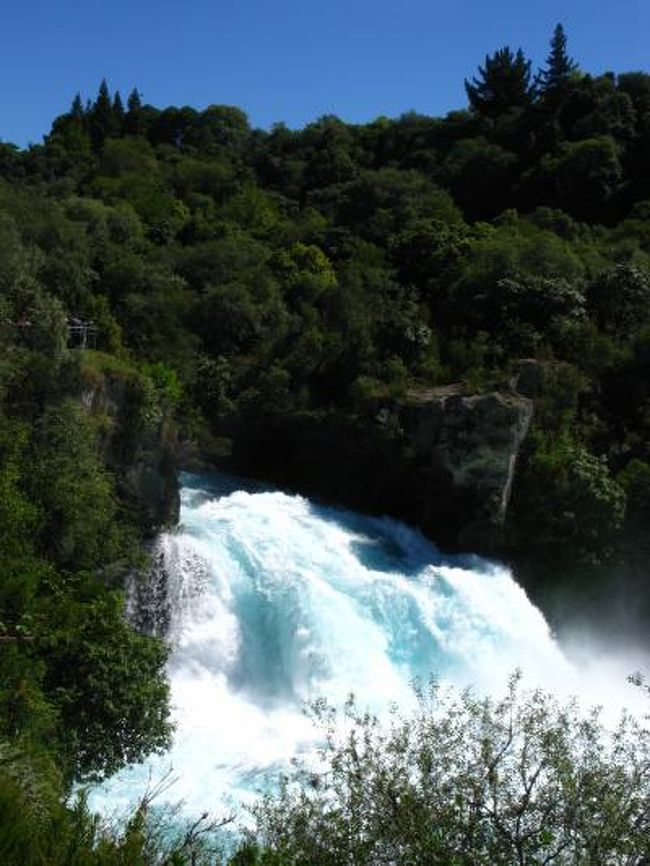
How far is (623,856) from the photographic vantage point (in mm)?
6938

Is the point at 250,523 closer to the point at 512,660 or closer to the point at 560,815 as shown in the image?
the point at 512,660

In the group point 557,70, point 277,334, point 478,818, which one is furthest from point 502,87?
point 478,818

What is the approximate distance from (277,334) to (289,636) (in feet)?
54.2

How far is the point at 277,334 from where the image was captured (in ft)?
110

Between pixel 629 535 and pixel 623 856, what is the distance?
20767mm

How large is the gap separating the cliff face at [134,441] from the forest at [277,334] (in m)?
0.08

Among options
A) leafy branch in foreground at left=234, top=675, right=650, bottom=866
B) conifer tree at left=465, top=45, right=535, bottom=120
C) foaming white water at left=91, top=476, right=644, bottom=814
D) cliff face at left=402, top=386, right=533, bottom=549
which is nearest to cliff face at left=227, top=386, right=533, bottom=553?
cliff face at left=402, top=386, right=533, bottom=549

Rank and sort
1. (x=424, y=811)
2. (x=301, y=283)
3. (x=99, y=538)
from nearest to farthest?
(x=424, y=811)
(x=99, y=538)
(x=301, y=283)

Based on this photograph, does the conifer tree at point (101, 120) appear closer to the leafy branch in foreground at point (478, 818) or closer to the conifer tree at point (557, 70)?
the conifer tree at point (557, 70)

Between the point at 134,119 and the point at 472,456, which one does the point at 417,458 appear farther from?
the point at 134,119

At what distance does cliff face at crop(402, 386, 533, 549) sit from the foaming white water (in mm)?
2354

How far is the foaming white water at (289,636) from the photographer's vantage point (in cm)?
1667

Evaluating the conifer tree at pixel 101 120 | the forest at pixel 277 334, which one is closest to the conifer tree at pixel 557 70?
the forest at pixel 277 334

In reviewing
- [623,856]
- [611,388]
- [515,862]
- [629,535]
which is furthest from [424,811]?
[611,388]
